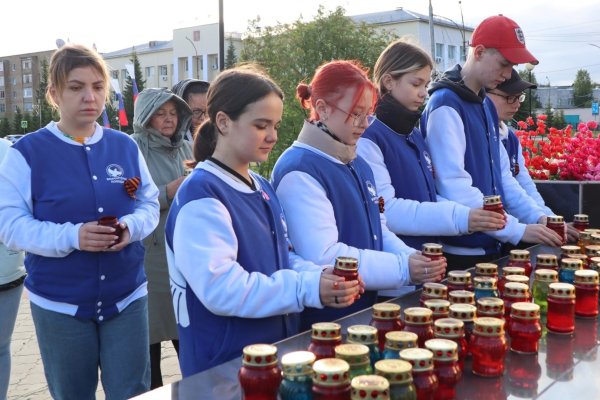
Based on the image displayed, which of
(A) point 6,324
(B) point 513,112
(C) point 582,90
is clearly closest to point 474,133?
(B) point 513,112

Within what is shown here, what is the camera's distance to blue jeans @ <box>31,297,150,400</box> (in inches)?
102

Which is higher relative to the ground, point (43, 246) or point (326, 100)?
point (326, 100)

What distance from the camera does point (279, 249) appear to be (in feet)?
6.79

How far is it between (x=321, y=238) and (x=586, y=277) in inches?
34.0

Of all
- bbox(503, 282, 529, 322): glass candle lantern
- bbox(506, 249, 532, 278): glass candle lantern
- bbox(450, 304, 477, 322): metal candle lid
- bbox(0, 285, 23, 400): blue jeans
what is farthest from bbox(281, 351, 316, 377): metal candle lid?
bbox(0, 285, 23, 400): blue jeans

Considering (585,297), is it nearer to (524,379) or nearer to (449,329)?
(524,379)

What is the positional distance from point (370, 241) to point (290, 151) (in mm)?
468

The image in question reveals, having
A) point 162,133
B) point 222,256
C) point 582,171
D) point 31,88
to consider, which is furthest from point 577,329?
point 31,88

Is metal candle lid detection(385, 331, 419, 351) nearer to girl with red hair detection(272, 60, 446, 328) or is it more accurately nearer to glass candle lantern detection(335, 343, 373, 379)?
glass candle lantern detection(335, 343, 373, 379)

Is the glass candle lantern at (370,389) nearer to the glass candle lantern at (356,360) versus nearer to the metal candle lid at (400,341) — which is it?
the glass candle lantern at (356,360)

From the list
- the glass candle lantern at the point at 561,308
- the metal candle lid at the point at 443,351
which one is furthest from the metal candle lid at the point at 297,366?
the glass candle lantern at the point at 561,308

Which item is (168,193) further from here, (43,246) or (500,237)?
(500,237)

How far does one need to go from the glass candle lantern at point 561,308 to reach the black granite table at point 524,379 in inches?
1.8

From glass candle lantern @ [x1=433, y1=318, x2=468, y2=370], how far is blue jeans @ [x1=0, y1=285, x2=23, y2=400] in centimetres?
244
